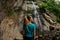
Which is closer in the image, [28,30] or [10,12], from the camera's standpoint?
[10,12]

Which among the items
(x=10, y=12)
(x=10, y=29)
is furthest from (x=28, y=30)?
(x=10, y=12)

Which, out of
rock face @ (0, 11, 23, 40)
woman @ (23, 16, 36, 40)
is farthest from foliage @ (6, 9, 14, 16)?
woman @ (23, 16, 36, 40)

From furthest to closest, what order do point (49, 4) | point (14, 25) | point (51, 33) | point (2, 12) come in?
point (49, 4)
point (51, 33)
point (14, 25)
point (2, 12)

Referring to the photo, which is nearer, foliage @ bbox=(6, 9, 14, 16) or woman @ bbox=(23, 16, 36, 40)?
foliage @ bbox=(6, 9, 14, 16)

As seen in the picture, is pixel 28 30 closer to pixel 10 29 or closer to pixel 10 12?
pixel 10 29

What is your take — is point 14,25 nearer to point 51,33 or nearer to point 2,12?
point 2,12

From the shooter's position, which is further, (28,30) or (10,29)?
(28,30)

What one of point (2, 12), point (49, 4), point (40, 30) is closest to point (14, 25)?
point (2, 12)

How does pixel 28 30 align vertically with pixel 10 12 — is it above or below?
below

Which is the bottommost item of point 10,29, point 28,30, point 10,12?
point 28,30

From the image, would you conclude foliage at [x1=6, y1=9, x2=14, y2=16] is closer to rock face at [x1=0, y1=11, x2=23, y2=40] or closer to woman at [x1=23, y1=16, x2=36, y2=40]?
rock face at [x1=0, y1=11, x2=23, y2=40]

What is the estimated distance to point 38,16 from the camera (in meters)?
12.8

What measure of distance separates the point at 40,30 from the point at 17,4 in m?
3.65

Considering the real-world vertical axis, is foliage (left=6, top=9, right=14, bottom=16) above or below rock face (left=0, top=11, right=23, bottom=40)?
above
